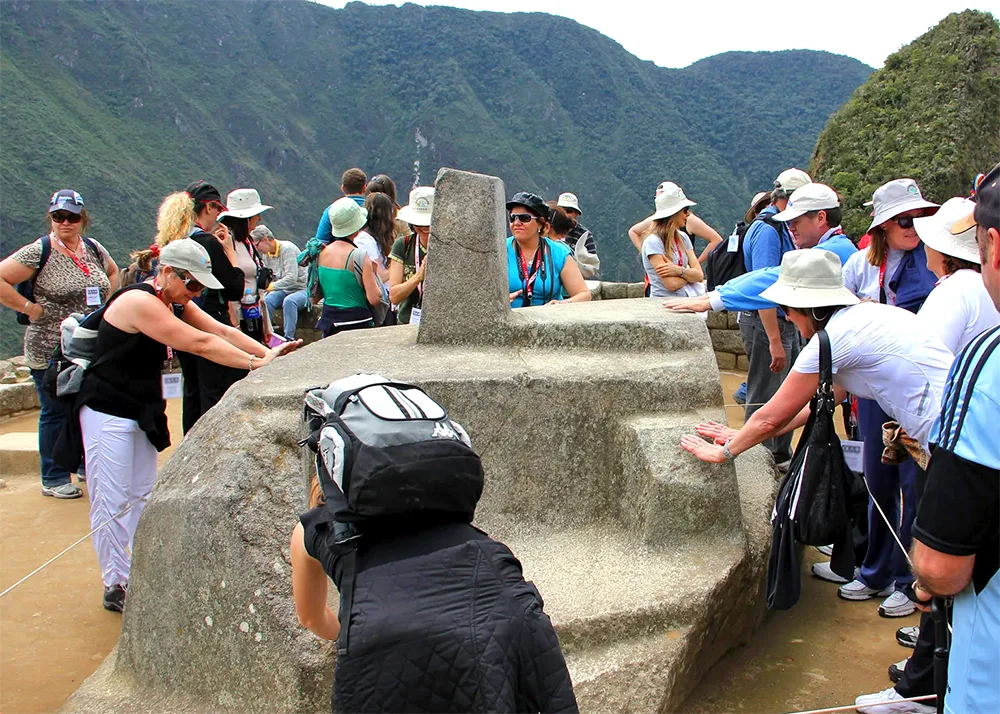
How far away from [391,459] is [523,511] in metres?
2.00

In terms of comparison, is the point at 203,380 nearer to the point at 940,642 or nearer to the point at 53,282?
the point at 53,282

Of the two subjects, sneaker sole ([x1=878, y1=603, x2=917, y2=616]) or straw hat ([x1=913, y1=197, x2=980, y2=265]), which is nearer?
straw hat ([x1=913, y1=197, x2=980, y2=265])

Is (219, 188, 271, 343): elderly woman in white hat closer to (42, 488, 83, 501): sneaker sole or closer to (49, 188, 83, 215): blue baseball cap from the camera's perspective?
(49, 188, 83, 215): blue baseball cap

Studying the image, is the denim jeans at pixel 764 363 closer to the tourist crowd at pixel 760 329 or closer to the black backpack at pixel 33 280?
the tourist crowd at pixel 760 329

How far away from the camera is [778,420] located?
10.1ft

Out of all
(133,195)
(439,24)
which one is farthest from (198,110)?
(439,24)

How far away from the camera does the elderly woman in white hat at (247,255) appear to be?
5.41 meters

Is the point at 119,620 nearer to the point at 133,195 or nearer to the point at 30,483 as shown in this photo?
the point at 30,483

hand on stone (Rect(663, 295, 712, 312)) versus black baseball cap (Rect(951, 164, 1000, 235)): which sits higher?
A: black baseball cap (Rect(951, 164, 1000, 235))

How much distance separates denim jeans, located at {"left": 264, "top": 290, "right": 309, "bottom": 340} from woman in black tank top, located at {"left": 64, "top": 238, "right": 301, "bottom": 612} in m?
4.62

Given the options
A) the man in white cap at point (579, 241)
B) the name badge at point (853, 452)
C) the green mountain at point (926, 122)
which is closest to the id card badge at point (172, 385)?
the name badge at point (853, 452)

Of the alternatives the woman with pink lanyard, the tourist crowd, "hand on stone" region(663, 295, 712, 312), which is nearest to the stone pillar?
the tourist crowd

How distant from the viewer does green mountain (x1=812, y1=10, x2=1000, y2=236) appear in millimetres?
10016

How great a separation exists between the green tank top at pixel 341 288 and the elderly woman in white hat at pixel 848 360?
272cm
